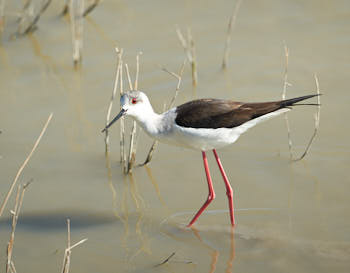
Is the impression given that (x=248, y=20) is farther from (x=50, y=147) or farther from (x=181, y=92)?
(x=50, y=147)

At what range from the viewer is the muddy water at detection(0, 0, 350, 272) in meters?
4.64

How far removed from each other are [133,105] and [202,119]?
0.54 meters

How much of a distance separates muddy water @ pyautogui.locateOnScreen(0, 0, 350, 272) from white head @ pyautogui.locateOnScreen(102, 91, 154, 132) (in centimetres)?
82

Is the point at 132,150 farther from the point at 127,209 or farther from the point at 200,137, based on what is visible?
the point at 200,137

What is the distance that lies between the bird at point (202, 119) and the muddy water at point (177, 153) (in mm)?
426

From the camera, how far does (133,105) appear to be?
4.86m

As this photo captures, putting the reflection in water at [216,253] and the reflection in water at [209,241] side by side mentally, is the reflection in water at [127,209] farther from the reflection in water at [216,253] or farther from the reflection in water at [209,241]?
the reflection in water at [216,253]

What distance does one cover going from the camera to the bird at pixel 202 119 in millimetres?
4766

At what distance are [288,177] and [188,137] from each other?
3.78ft

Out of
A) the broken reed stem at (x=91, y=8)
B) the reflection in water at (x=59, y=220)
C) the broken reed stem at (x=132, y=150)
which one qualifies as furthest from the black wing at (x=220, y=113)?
the broken reed stem at (x=91, y=8)

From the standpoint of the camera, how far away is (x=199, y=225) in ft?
16.3

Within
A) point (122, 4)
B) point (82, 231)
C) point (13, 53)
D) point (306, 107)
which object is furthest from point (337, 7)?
point (82, 231)

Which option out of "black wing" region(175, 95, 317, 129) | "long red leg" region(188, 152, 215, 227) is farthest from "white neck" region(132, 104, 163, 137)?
"long red leg" region(188, 152, 215, 227)

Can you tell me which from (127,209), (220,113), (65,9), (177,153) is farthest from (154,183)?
(65,9)
